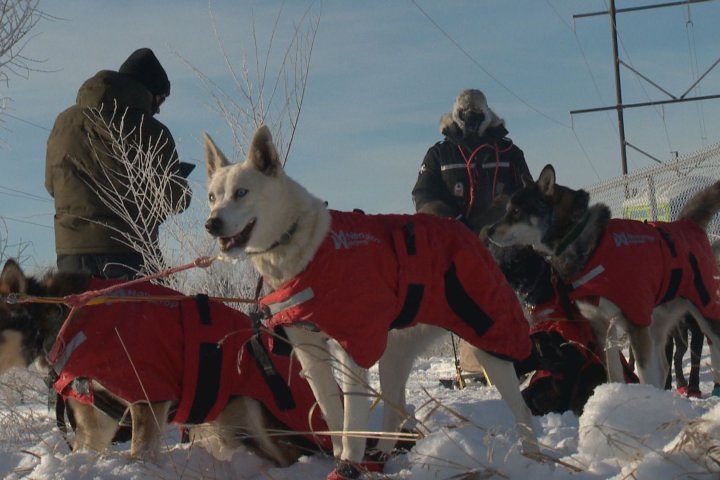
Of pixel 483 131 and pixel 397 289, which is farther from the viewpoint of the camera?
pixel 483 131

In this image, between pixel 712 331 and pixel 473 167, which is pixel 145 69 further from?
pixel 712 331

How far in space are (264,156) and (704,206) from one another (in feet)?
11.0

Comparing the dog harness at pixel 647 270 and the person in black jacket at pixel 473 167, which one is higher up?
the person in black jacket at pixel 473 167

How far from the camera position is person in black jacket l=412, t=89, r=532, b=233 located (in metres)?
6.45

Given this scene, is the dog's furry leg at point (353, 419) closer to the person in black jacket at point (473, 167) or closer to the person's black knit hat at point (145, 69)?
the person in black jacket at point (473, 167)

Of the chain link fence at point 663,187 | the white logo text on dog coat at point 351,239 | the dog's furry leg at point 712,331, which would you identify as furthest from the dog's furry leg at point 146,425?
the chain link fence at point 663,187

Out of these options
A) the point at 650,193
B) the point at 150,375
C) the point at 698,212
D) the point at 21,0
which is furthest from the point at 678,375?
the point at 21,0

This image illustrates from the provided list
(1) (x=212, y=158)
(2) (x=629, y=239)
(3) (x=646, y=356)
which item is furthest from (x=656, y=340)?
(1) (x=212, y=158)

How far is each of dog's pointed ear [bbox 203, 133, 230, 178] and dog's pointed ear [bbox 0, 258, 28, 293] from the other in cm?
92

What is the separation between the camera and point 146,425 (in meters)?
3.59

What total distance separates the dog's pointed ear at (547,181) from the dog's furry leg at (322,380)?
8.13 feet

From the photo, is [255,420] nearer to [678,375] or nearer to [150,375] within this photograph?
[150,375]

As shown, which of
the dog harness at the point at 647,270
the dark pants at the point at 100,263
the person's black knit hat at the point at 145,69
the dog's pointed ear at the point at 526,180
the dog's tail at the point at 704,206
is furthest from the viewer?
the person's black knit hat at the point at 145,69

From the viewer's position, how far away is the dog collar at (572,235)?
5.36m
